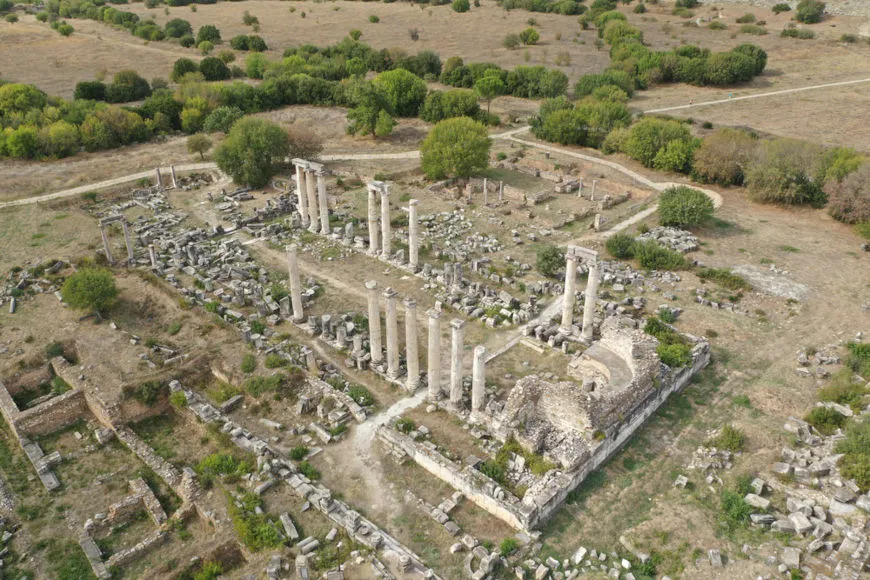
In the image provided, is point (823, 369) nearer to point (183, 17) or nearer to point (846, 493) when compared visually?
point (846, 493)

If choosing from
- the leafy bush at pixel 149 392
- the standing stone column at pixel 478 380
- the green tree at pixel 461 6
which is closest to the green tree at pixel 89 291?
the leafy bush at pixel 149 392

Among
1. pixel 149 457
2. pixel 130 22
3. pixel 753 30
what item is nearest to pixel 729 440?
pixel 149 457

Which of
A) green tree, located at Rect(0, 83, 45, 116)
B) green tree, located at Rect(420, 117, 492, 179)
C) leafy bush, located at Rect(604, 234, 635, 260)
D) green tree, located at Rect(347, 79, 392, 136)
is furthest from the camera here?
green tree, located at Rect(0, 83, 45, 116)

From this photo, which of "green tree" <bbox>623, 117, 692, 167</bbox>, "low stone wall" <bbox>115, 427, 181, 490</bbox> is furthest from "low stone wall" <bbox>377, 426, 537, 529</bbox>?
"green tree" <bbox>623, 117, 692, 167</bbox>

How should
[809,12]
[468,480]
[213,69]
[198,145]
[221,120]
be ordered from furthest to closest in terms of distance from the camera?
[809,12] < [213,69] < [221,120] < [198,145] < [468,480]

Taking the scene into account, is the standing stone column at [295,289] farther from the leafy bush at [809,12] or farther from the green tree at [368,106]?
the leafy bush at [809,12]

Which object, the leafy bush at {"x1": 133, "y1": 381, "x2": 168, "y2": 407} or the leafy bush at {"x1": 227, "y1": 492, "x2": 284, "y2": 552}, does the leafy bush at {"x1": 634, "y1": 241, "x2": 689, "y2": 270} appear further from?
the leafy bush at {"x1": 133, "y1": 381, "x2": 168, "y2": 407}

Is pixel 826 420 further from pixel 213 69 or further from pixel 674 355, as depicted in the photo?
pixel 213 69
